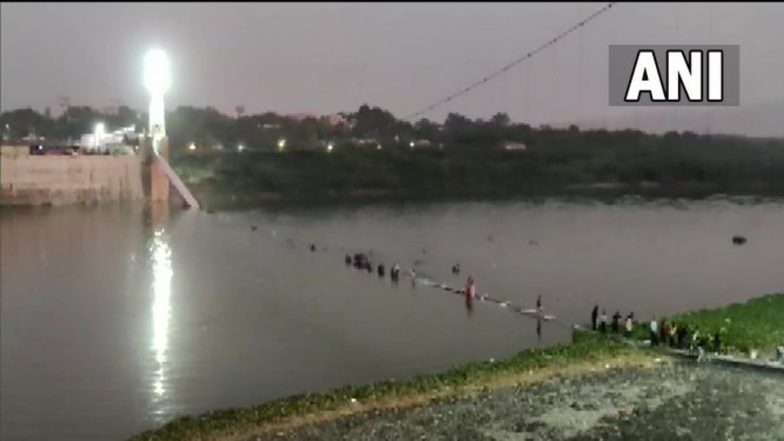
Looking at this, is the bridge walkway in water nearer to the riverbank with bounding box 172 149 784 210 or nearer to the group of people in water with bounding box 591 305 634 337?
the riverbank with bounding box 172 149 784 210

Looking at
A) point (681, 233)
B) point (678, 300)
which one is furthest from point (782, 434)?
point (681, 233)

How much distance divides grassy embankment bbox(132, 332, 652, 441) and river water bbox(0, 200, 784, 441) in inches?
58.6

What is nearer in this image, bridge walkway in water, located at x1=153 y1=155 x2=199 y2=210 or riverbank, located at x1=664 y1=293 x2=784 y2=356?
riverbank, located at x1=664 y1=293 x2=784 y2=356

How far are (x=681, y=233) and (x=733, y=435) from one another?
27180 millimetres

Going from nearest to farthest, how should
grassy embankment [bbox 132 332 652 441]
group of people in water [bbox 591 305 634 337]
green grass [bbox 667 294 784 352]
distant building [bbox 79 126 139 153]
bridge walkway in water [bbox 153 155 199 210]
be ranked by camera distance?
grassy embankment [bbox 132 332 652 441], green grass [bbox 667 294 784 352], group of people in water [bbox 591 305 634 337], bridge walkway in water [bbox 153 155 199 210], distant building [bbox 79 126 139 153]

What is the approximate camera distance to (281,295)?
→ 75.4 ft

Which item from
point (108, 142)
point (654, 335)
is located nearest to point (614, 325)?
point (654, 335)

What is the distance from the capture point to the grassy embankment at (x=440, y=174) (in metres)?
58.6

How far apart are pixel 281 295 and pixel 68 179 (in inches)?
1123

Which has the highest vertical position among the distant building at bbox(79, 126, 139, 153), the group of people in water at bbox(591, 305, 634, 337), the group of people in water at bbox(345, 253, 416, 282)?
the distant building at bbox(79, 126, 139, 153)

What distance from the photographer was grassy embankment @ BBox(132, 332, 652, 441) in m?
11.0

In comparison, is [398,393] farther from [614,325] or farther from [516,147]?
[516,147]

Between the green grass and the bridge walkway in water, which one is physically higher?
the bridge walkway in water

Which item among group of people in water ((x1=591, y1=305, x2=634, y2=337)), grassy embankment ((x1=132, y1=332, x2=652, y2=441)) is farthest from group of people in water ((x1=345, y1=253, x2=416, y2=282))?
grassy embankment ((x1=132, y1=332, x2=652, y2=441))
